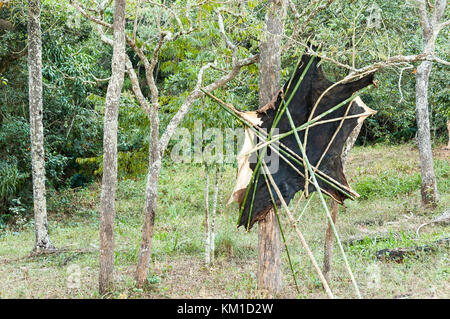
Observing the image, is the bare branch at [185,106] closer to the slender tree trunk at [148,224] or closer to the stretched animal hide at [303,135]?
Result: the slender tree trunk at [148,224]

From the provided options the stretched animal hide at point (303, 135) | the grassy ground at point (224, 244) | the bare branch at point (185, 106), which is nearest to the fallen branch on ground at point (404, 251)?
the grassy ground at point (224, 244)

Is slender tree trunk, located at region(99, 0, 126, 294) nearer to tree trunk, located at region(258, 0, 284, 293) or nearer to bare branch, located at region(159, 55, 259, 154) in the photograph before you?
bare branch, located at region(159, 55, 259, 154)

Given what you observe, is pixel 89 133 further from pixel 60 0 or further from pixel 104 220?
pixel 104 220

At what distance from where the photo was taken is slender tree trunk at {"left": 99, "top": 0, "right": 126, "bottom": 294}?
4.23 metres

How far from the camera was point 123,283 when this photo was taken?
4.80 m

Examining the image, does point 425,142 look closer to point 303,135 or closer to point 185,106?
point 303,135

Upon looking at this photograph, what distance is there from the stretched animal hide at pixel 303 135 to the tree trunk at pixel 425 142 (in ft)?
16.7

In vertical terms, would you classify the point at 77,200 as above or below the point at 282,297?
below

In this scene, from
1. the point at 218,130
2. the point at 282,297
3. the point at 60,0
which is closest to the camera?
the point at 282,297

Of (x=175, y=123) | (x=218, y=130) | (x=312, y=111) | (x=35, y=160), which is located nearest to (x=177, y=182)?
(x=35, y=160)

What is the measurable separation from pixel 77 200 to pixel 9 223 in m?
2.31

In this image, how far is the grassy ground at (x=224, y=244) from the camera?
15.3ft
